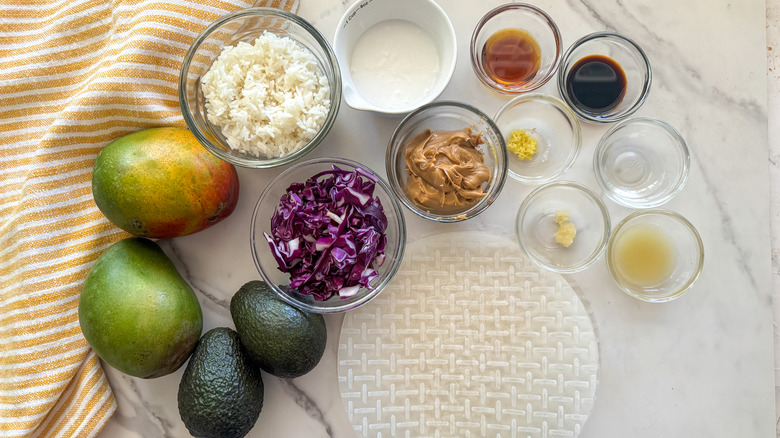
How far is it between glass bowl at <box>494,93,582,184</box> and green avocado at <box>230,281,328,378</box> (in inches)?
22.3

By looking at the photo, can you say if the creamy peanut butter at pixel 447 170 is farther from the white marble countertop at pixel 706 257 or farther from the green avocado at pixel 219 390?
the green avocado at pixel 219 390

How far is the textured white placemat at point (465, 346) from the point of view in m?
1.19

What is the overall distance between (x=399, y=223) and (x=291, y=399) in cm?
48

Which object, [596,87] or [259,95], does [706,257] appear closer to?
[596,87]

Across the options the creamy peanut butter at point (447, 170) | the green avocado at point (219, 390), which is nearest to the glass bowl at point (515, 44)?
the creamy peanut butter at point (447, 170)

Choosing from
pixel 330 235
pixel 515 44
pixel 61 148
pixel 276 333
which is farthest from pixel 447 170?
pixel 61 148

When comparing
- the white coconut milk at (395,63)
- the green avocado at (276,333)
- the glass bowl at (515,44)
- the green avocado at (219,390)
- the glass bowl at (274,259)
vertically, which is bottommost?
the green avocado at (219,390)

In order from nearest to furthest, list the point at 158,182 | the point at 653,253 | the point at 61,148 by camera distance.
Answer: the point at 158,182 < the point at 61,148 < the point at 653,253

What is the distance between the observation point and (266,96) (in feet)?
3.34

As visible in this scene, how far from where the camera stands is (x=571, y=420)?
118 cm

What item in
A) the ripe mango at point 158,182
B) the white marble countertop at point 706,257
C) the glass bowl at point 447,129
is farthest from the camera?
the white marble countertop at point 706,257

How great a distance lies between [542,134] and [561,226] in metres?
0.21

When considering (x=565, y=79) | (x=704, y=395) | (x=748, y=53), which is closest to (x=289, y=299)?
(x=565, y=79)

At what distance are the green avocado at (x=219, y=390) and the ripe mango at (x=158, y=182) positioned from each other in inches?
10.0
